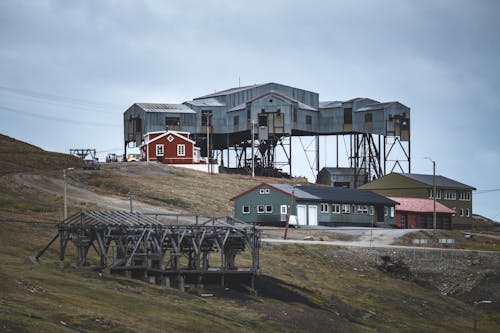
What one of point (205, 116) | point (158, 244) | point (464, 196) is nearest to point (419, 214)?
point (464, 196)

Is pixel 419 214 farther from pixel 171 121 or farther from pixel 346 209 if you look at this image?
pixel 171 121

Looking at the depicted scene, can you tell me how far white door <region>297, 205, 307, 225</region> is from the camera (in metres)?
107

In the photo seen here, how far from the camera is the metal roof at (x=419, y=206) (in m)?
121

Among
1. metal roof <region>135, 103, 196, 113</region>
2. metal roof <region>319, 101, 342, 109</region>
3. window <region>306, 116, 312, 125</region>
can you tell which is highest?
metal roof <region>319, 101, 342, 109</region>

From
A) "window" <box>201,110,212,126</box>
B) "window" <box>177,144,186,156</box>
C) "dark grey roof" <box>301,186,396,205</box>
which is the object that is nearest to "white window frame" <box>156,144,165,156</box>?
"window" <box>177,144,186,156</box>

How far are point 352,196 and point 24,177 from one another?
4201 centimetres

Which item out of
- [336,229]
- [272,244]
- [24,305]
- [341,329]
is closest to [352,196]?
[336,229]

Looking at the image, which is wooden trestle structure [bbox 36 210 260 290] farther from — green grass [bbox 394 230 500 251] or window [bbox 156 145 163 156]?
window [bbox 156 145 163 156]

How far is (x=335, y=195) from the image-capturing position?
112375mm

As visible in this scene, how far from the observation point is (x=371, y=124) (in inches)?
5935

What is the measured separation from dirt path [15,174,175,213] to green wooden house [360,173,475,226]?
41716mm

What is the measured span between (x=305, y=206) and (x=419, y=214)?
73.9ft

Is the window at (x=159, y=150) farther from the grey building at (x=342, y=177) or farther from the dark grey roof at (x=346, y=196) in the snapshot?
the dark grey roof at (x=346, y=196)

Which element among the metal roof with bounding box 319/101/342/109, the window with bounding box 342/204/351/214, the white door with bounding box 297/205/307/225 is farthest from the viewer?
the metal roof with bounding box 319/101/342/109
